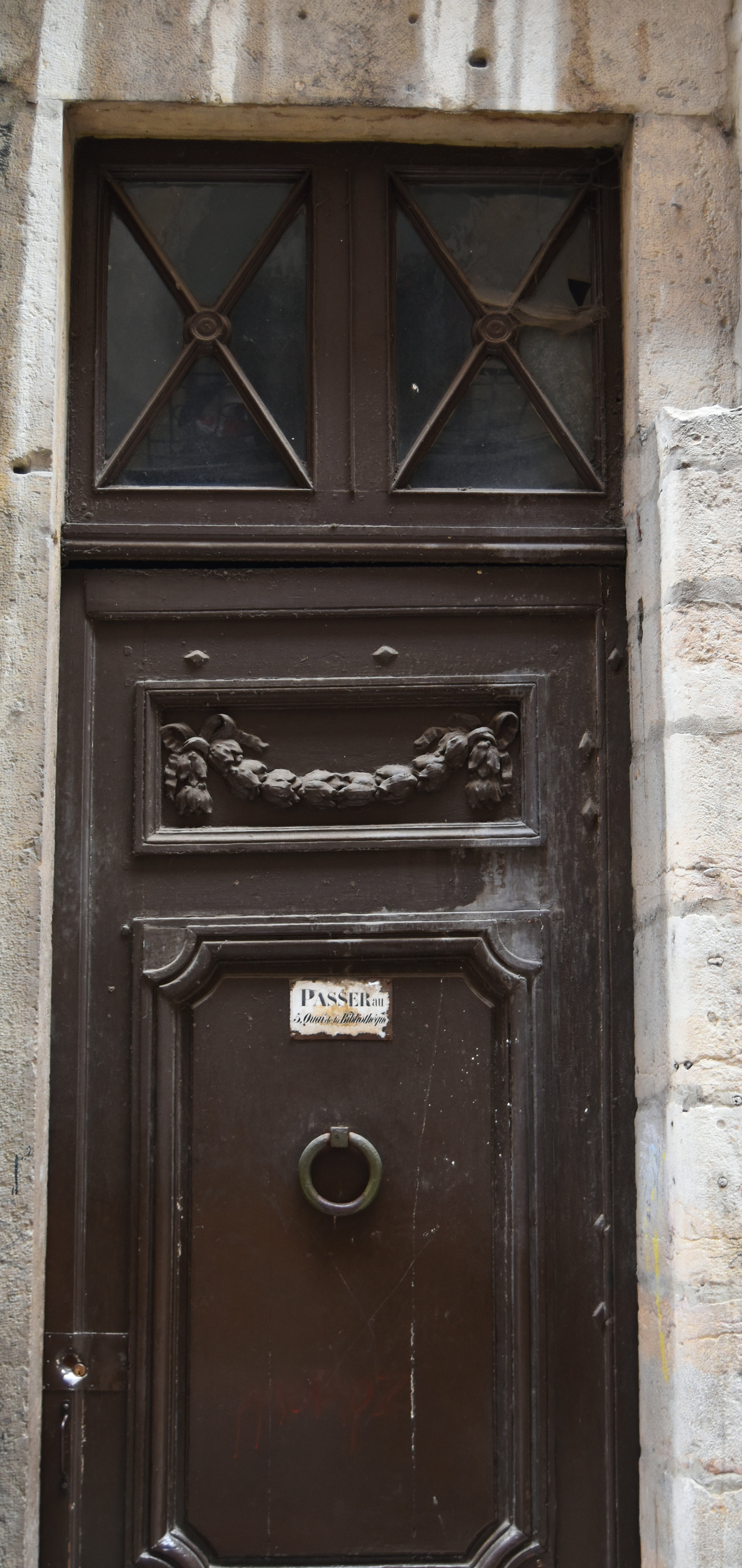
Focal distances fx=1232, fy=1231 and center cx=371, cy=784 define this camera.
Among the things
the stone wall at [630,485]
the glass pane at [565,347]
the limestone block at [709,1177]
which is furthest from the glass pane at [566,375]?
the limestone block at [709,1177]

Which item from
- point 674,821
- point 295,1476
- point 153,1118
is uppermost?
point 674,821

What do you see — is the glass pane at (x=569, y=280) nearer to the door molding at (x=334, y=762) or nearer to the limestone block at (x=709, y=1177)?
the door molding at (x=334, y=762)

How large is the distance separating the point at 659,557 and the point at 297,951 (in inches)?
42.0

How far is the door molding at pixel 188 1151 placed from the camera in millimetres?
2396

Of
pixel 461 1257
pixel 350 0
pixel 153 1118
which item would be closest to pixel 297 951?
pixel 153 1118

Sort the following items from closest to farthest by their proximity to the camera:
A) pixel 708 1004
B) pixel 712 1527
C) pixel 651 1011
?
1. pixel 712 1527
2. pixel 708 1004
3. pixel 651 1011

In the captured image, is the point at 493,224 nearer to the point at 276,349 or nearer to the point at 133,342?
the point at 276,349

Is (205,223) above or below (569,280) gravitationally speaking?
above

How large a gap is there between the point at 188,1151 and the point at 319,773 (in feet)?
2.65

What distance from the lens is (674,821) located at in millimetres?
2342

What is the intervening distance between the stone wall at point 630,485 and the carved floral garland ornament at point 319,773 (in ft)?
0.91

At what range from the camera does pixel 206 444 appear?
2.65m

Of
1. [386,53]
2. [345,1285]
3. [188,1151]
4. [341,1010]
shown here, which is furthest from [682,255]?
[345,1285]

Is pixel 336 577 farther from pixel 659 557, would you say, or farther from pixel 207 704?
pixel 659 557
